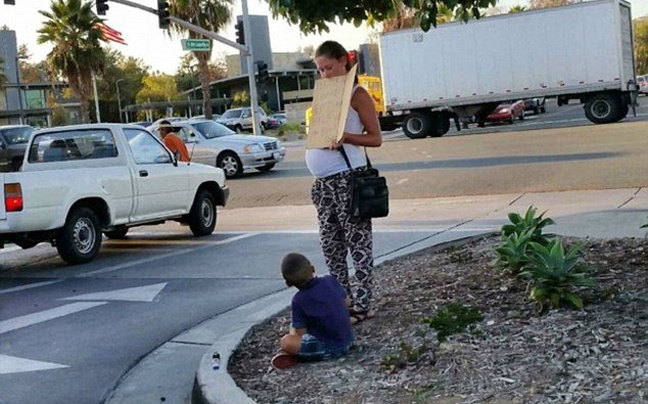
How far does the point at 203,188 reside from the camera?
12.8 meters

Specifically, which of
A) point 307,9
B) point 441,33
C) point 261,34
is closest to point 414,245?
point 307,9

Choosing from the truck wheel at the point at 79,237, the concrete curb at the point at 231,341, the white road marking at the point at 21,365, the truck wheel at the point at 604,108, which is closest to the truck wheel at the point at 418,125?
the truck wheel at the point at 604,108

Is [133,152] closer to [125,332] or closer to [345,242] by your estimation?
[125,332]

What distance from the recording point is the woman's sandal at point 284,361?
507 centimetres

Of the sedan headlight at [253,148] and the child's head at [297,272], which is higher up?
the sedan headlight at [253,148]

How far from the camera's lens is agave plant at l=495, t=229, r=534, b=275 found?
5887mm

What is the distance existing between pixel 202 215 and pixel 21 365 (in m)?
6.58

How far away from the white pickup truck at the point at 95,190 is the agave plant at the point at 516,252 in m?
6.00

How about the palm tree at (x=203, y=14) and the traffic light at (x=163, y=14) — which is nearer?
the traffic light at (x=163, y=14)

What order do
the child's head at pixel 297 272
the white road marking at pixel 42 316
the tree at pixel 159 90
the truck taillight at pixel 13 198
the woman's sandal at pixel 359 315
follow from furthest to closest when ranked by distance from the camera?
the tree at pixel 159 90 → the truck taillight at pixel 13 198 → the white road marking at pixel 42 316 → the woman's sandal at pixel 359 315 → the child's head at pixel 297 272

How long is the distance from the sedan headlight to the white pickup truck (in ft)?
28.9

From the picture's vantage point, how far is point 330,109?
571 cm

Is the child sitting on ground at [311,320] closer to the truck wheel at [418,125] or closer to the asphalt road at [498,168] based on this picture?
the asphalt road at [498,168]

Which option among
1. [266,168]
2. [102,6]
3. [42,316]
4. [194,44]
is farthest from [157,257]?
[194,44]
